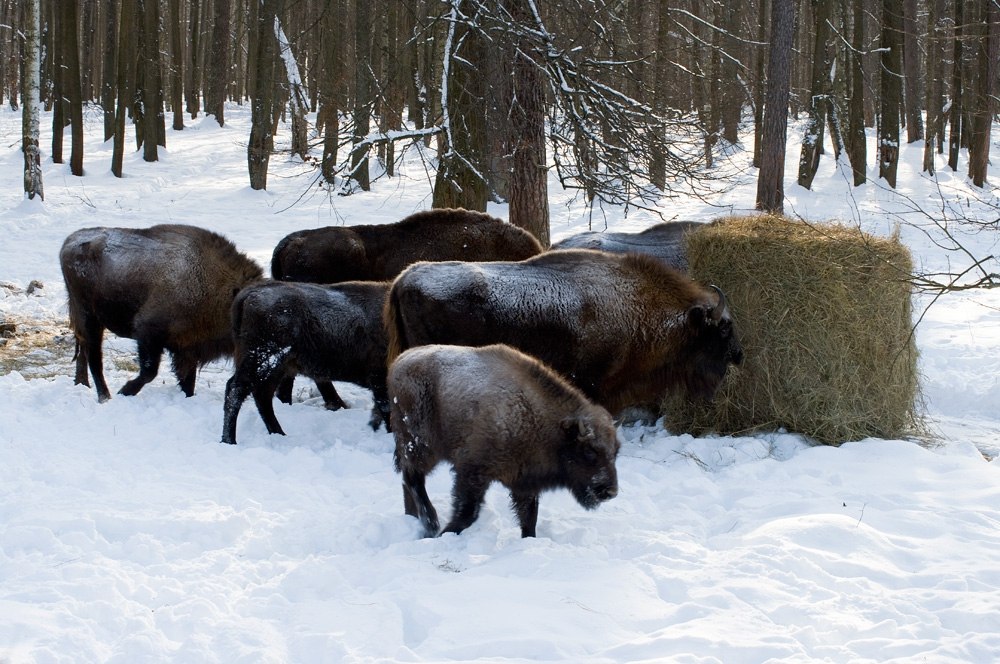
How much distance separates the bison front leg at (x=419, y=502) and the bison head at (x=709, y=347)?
2746 mm

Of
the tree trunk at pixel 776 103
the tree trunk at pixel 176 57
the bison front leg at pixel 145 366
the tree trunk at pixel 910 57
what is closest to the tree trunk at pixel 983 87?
the tree trunk at pixel 910 57

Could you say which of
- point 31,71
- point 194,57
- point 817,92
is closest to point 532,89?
point 31,71

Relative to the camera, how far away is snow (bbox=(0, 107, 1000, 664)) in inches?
158

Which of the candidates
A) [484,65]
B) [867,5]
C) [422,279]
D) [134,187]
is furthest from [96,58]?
[422,279]

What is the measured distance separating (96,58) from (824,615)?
48246 millimetres

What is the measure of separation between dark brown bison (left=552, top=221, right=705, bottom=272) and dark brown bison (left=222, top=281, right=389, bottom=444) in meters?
1.98

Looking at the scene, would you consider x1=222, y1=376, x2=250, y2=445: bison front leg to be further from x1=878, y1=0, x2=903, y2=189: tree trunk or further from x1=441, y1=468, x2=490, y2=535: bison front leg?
x1=878, y1=0, x2=903, y2=189: tree trunk

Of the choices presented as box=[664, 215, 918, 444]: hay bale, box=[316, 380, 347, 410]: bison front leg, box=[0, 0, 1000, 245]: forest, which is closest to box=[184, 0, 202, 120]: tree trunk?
box=[0, 0, 1000, 245]: forest

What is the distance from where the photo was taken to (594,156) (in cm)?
959

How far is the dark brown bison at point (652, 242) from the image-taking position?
890 centimetres

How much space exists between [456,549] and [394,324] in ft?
8.24

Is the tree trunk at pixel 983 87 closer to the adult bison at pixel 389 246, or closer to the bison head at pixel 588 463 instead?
the adult bison at pixel 389 246

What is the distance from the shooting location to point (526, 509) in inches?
213

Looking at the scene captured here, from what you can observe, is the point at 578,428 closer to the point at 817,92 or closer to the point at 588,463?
the point at 588,463
